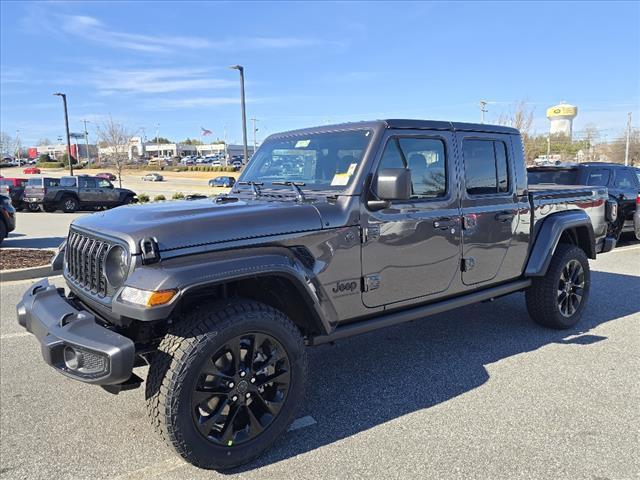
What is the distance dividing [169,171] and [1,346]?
236 feet

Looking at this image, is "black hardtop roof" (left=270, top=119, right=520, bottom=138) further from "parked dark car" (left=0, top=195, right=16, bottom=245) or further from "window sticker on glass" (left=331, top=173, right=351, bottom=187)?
"parked dark car" (left=0, top=195, right=16, bottom=245)

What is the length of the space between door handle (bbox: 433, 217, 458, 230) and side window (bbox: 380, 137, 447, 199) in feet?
0.63

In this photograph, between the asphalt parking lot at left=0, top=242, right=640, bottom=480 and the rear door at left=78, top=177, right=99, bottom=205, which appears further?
the rear door at left=78, top=177, right=99, bottom=205

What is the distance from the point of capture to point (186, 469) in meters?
2.89

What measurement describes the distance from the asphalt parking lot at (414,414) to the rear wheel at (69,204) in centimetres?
1822

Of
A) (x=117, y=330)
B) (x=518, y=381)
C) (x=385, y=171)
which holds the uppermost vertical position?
(x=385, y=171)

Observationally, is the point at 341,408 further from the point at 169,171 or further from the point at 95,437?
the point at 169,171

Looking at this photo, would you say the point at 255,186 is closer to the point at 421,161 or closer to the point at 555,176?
the point at 421,161

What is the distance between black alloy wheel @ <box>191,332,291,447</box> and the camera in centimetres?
283

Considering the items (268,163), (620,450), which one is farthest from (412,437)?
(268,163)

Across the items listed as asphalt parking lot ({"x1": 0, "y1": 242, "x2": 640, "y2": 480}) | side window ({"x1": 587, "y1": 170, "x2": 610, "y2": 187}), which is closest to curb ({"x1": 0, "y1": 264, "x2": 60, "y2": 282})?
asphalt parking lot ({"x1": 0, "y1": 242, "x2": 640, "y2": 480})

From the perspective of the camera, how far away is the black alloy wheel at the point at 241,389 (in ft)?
9.28

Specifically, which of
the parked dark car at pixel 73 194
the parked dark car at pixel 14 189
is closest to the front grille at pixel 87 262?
the parked dark car at pixel 73 194

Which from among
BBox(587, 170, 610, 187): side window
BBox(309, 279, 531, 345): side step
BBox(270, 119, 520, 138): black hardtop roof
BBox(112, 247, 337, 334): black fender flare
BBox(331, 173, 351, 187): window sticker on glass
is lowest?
BBox(309, 279, 531, 345): side step
